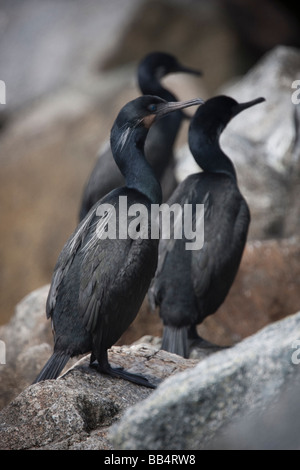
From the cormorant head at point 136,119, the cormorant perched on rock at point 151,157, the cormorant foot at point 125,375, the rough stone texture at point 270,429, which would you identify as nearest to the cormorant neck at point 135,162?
the cormorant head at point 136,119

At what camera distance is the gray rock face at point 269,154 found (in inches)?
301

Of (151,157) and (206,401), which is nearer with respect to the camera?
(206,401)

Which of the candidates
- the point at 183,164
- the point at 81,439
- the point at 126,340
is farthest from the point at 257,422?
the point at 183,164

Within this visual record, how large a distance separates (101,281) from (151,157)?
339 cm

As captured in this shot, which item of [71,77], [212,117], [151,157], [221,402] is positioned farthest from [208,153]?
[71,77]

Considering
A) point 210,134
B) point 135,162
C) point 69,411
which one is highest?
point 210,134

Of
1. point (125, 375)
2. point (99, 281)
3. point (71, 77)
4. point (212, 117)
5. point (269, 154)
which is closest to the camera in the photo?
point (99, 281)

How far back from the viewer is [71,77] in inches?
490

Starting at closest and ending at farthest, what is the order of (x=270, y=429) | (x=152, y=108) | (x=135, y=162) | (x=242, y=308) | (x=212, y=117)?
(x=270, y=429) < (x=135, y=162) < (x=152, y=108) < (x=212, y=117) < (x=242, y=308)

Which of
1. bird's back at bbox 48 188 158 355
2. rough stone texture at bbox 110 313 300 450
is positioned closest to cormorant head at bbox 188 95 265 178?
bird's back at bbox 48 188 158 355

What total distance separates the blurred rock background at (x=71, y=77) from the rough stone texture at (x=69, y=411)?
5.70 metres

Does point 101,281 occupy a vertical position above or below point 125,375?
above

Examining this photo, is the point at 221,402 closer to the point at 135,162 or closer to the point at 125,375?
the point at 125,375
